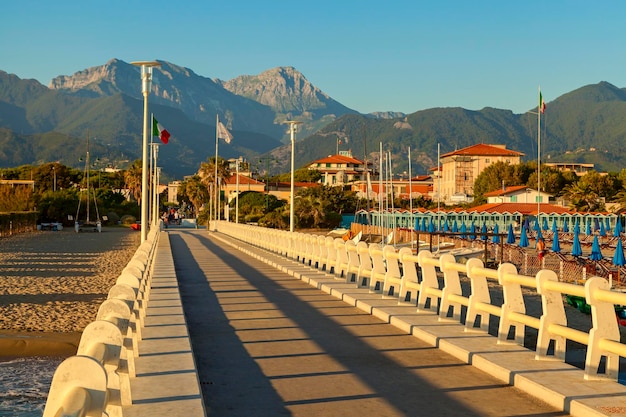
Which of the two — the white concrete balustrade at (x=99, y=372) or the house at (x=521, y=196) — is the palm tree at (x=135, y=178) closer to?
the house at (x=521, y=196)

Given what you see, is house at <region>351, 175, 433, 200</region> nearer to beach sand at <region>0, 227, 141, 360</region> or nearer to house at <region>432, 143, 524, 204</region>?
house at <region>432, 143, 524, 204</region>

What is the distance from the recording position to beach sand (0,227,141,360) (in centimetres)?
1902

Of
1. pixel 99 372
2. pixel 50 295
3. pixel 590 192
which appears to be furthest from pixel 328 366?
pixel 590 192

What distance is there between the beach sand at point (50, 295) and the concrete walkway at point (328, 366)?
4.51 meters

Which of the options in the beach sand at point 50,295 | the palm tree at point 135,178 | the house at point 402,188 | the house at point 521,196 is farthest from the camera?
the house at point 402,188

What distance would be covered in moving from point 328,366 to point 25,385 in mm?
6872

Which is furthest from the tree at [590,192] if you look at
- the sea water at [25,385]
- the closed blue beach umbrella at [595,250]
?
the sea water at [25,385]

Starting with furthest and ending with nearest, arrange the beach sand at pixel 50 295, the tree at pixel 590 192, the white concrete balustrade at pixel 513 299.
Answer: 1. the tree at pixel 590 192
2. the beach sand at pixel 50 295
3. the white concrete balustrade at pixel 513 299

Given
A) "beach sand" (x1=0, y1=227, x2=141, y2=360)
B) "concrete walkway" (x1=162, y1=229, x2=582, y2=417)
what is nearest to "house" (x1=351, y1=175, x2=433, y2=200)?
"beach sand" (x1=0, y1=227, x2=141, y2=360)

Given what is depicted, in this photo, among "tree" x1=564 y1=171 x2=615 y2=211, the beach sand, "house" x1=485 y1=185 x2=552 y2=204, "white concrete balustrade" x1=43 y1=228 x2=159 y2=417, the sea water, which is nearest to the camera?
"white concrete balustrade" x1=43 y1=228 x2=159 y2=417

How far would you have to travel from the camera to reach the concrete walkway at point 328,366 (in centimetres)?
778

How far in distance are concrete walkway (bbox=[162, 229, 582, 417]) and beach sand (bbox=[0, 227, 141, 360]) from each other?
14.8 feet

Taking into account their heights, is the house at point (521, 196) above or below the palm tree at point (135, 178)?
below

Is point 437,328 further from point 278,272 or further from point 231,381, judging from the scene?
point 278,272
